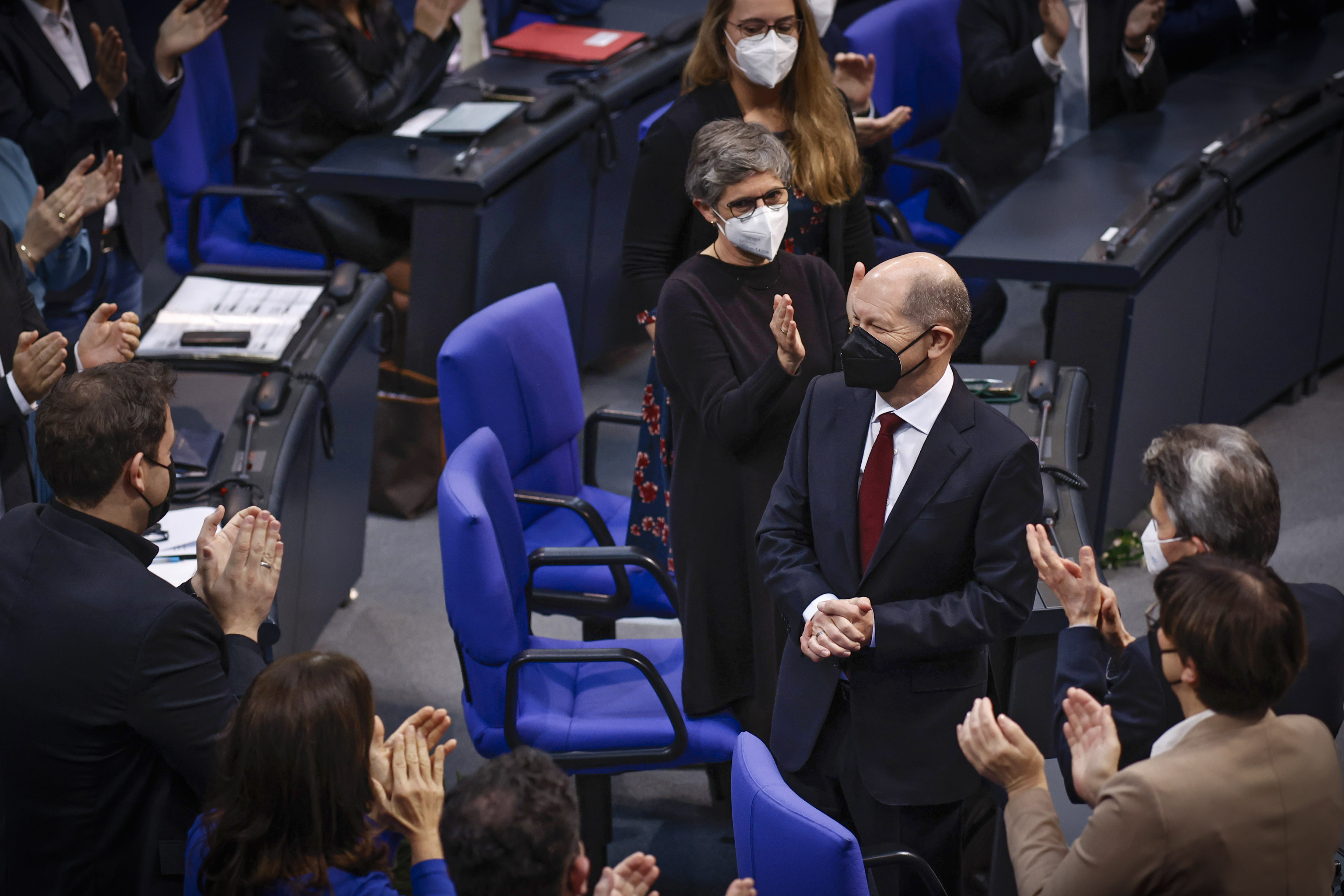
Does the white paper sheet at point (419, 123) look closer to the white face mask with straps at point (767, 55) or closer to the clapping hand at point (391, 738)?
the white face mask with straps at point (767, 55)

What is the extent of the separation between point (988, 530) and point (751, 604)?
0.73m

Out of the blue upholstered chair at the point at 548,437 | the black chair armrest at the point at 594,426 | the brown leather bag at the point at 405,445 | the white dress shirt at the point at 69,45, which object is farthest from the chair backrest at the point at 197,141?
the black chair armrest at the point at 594,426

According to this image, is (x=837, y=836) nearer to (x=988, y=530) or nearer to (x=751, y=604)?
(x=988, y=530)

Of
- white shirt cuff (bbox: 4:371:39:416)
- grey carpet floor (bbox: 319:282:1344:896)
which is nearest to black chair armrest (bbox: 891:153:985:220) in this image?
grey carpet floor (bbox: 319:282:1344:896)

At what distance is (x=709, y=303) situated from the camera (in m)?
2.70

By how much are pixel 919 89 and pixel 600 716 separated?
3.16 m

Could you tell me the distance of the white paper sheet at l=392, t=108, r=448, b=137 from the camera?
4461 mm

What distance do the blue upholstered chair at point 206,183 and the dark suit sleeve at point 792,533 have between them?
2.43 metres

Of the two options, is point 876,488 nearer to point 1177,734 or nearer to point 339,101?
point 1177,734

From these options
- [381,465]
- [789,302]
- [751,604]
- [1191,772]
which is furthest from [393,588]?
[1191,772]

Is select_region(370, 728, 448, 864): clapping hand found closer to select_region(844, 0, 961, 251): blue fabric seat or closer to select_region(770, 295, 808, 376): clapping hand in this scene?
select_region(770, 295, 808, 376): clapping hand

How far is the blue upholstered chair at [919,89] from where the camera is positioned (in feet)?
15.5

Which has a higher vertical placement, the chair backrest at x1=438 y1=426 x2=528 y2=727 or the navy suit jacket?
the navy suit jacket

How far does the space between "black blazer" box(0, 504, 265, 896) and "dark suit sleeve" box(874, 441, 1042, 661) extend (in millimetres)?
1012
